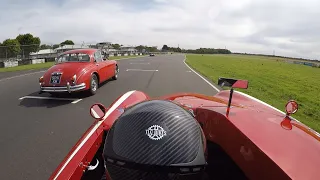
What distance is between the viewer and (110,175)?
5.35ft

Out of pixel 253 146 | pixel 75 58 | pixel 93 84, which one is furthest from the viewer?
pixel 75 58

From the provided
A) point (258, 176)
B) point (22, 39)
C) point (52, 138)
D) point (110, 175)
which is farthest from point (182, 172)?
point (22, 39)

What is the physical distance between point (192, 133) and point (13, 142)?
4.59 metres

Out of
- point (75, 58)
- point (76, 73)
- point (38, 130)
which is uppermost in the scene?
point (75, 58)

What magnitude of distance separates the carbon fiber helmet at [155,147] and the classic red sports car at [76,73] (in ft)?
24.8

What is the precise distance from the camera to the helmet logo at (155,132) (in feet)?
5.13

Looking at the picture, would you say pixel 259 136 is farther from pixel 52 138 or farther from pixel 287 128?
pixel 52 138

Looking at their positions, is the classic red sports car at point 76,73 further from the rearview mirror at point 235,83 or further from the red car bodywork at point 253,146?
the rearview mirror at point 235,83

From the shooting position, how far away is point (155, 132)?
1.58 meters

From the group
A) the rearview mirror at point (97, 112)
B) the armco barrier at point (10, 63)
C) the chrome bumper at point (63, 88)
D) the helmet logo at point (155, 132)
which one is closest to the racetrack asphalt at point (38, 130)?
the chrome bumper at point (63, 88)

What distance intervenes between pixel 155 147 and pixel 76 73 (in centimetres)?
813

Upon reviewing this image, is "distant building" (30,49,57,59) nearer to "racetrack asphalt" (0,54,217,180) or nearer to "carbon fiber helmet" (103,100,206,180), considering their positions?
"racetrack asphalt" (0,54,217,180)

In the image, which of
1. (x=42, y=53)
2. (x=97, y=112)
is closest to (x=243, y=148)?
(x=97, y=112)

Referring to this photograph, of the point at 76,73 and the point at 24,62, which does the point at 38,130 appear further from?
the point at 24,62
